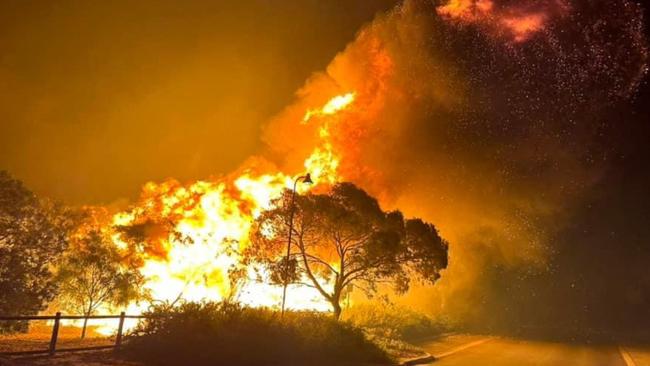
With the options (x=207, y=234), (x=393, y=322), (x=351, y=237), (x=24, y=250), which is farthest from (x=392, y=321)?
(x=24, y=250)

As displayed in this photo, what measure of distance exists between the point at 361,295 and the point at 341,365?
1384 inches

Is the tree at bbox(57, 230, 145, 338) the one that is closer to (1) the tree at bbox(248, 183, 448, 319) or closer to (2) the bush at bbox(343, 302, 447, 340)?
(1) the tree at bbox(248, 183, 448, 319)

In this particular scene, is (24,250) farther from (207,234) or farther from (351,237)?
(351,237)

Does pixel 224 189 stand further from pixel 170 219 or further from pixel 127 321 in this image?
pixel 127 321

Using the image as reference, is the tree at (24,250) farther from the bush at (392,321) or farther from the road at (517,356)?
the road at (517,356)

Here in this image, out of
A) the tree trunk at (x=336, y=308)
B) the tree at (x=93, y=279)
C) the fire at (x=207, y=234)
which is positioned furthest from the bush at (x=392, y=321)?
the tree at (x=93, y=279)

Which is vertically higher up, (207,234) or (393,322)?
(207,234)

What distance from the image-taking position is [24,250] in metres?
22.2

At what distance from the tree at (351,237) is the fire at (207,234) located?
2.08m

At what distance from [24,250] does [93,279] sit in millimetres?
4217

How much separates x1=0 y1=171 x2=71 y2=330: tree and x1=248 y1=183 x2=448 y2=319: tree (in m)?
9.76

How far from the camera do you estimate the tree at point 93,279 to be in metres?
25.4

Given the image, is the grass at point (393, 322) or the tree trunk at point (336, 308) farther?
the grass at point (393, 322)

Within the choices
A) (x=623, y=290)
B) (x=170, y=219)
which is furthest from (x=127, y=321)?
(x=623, y=290)
